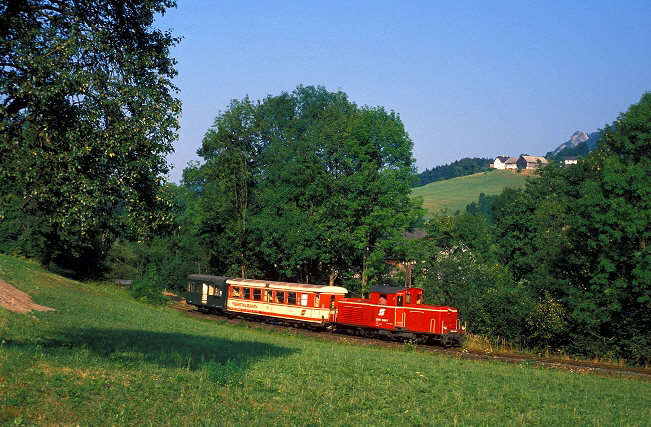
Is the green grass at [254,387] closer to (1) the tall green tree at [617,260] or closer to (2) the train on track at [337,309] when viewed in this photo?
(2) the train on track at [337,309]

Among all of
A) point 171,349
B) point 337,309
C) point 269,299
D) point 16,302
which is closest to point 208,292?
point 269,299

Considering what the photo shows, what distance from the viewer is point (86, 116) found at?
13188mm

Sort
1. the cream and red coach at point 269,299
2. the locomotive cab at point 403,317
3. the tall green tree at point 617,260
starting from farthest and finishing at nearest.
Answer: the cream and red coach at point 269,299 < the tall green tree at point 617,260 < the locomotive cab at point 403,317

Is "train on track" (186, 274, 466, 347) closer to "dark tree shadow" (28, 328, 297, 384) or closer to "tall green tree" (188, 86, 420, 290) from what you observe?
"tall green tree" (188, 86, 420, 290)

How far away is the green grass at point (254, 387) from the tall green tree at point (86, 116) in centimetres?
376

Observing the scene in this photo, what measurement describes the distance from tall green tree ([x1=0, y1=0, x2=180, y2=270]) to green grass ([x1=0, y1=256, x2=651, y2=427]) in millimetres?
3758

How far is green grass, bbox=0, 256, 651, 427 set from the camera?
11.7m

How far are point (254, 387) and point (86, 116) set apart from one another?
323 inches

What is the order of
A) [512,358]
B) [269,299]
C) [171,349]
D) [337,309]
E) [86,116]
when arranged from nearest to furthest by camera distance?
[86,116], [171,349], [512,358], [337,309], [269,299]

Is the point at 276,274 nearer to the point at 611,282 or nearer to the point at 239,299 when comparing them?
the point at 239,299

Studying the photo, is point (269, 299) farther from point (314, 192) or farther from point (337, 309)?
point (314, 192)

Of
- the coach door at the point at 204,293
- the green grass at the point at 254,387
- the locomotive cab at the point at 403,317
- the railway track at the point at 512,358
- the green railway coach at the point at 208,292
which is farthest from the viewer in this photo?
the coach door at the point at 204,293

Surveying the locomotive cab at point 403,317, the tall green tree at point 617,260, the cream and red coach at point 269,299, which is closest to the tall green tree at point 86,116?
the locomotive cab at point 403,317

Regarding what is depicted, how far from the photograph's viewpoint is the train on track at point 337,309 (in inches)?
1401
